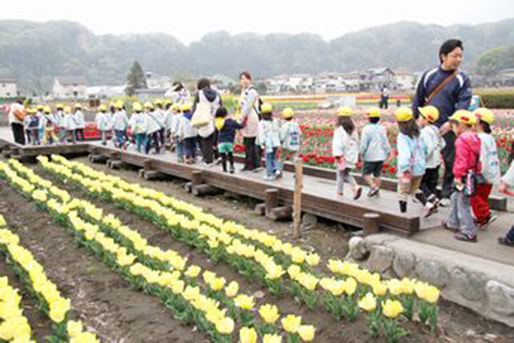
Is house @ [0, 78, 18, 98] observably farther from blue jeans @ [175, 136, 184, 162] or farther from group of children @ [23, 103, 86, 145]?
blue jeans @ [175, 136, 184, 162]

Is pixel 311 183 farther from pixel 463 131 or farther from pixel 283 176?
pixel 463 131

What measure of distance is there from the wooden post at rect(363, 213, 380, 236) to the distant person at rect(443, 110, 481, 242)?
0.82 metres

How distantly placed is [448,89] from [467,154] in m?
1.41

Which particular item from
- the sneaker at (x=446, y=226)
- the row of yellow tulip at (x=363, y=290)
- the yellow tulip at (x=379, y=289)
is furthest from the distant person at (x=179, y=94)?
the yellow tulip at (x=379, y=289)

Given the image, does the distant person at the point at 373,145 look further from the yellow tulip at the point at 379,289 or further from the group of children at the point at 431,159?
the yellow tulip at the point at 379,289

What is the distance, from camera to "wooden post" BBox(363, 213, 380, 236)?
5.40m

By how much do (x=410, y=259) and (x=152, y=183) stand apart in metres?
6.87

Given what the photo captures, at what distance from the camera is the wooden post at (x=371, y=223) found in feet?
17.7

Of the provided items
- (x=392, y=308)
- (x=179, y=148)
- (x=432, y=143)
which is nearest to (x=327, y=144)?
(x=179, y=148)

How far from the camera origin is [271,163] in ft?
27.2

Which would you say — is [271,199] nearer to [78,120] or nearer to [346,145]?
[346,145]

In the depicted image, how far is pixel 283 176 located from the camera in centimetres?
878

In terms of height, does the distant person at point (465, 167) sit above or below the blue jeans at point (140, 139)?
above

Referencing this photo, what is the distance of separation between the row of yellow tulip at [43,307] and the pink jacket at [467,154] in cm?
362
